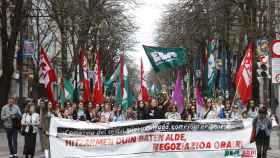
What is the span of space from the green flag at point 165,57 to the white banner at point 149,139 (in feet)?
23.5

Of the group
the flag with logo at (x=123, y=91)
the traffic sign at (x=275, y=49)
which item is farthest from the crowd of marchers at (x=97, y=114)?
the traffic sign at (x=275, y=49)

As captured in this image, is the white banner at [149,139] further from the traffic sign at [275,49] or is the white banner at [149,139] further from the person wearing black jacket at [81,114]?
the person wearing black jacket at [81,114]

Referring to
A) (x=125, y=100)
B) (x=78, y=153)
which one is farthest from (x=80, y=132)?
(x=125, y=100)

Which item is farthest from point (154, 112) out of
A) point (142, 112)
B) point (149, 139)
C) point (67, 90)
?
point (67, 90)

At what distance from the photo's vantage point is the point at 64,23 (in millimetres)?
40031

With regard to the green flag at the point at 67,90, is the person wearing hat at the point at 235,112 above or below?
below

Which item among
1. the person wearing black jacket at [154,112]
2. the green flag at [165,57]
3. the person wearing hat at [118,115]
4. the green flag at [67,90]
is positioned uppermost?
the green flag at [165,57]

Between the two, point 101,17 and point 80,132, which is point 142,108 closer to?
point 80,132

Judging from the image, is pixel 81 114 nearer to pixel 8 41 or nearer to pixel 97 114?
pixel 97 114

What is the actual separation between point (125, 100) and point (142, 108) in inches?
91.7

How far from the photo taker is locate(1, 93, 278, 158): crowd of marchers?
55.8ft

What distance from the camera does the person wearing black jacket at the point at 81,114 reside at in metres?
21.9

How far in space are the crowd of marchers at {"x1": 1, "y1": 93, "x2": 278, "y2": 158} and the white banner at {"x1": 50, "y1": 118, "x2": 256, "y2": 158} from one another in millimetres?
685

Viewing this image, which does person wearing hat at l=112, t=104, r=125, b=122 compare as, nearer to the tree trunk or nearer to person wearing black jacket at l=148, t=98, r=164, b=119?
person wearing black jacket at l=148, t=98, r=164, b=119
